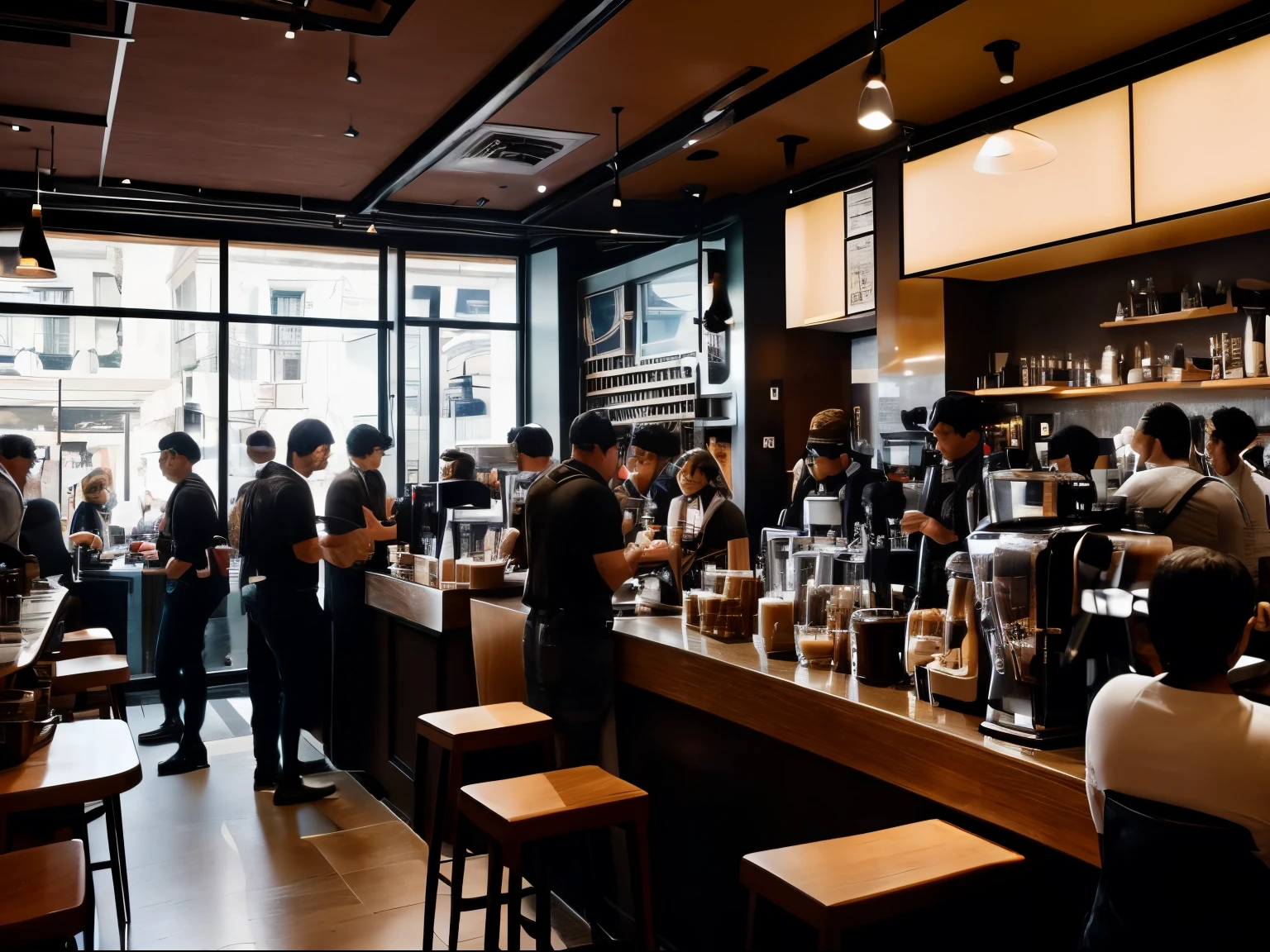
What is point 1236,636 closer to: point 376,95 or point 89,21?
point 89,21

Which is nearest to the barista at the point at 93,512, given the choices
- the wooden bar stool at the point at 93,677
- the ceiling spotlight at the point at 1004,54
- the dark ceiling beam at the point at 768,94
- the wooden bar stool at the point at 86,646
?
the wooden bar stool at the point at 86,646

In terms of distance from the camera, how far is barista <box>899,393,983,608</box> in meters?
3.79

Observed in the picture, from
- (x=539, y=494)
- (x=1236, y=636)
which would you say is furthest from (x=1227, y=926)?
(x=539, y=494)

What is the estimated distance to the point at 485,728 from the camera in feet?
9.64

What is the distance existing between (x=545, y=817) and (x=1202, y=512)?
7.73 ft

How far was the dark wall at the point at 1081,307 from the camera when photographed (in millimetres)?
4773

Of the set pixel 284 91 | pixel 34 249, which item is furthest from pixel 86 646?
pixel 284 91

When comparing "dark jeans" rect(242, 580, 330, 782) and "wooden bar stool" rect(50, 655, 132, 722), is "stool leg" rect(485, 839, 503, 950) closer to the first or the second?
"wooden bar stool" rect(50, 655, 132, 722)

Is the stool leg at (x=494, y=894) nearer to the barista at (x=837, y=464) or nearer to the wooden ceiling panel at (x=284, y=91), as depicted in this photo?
the barista at (x=837, y=464)

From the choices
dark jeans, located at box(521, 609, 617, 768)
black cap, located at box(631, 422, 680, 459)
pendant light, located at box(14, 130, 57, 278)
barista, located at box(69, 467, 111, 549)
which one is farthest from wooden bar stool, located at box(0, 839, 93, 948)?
barista, located at box(69, 467, 111, 549)

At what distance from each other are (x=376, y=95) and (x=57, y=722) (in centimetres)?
354

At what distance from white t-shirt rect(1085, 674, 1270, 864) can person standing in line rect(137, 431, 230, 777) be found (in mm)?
4668

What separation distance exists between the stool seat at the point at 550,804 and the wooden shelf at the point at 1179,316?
12.2ft

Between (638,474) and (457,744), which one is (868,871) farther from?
(638,474)
